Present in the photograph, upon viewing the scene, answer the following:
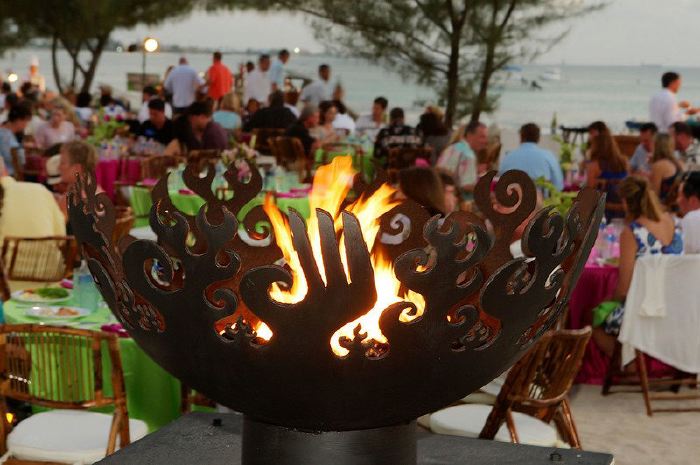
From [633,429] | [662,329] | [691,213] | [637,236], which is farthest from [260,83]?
[633,429]

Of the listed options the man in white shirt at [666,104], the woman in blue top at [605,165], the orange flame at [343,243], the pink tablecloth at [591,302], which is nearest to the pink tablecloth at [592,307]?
the pink tablecloth at [591,302]

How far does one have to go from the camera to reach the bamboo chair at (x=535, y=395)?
3.87 m

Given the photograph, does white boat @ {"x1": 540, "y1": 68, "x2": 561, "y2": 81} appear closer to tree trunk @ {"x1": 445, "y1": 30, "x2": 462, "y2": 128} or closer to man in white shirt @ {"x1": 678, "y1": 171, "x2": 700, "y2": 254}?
tree trunk @ {"x1": 445, "y1": 30, "x2": 462, "y2": 128}

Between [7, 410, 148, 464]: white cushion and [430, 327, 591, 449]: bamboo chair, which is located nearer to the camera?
[7, 410, 148, 464]: white cushion

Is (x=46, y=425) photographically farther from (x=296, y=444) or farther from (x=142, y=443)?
(x=296, y=444)

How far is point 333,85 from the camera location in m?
17.0

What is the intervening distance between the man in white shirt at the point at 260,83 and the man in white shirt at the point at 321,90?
0.67 m

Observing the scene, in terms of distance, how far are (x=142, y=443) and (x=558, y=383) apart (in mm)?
1749

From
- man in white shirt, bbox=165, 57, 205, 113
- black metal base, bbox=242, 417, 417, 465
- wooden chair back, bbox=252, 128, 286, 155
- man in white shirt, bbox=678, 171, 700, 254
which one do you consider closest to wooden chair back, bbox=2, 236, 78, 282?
man in white shirt, bbox=678, 171, 700, 254

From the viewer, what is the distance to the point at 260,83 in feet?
57.1

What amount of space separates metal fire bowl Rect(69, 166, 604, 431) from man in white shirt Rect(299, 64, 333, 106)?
47.5ft

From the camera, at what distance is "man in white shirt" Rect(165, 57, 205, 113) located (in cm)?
1562

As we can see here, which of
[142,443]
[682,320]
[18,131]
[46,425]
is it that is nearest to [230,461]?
[142,443]

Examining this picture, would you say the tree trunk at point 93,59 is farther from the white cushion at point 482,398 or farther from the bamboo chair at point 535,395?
the bamboo chair at point 535,395
